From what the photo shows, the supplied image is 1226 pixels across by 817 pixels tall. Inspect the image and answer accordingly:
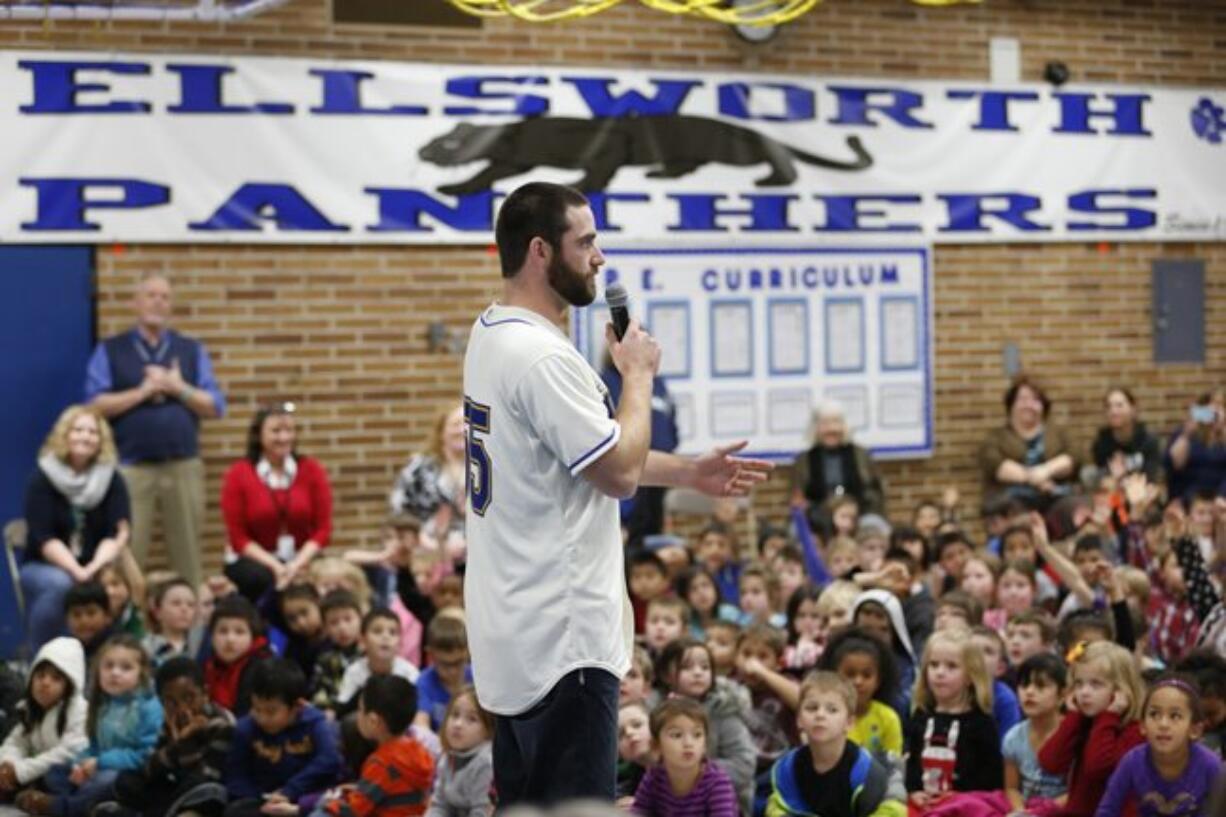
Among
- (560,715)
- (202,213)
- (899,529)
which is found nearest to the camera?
(560,715)

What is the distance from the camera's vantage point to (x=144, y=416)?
9656 millimetres

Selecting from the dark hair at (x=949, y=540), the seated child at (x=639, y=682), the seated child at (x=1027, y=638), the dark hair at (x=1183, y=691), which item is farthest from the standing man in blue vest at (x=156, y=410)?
the dark hair at (x=1183, y=691)

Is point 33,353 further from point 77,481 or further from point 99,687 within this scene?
point 99,687

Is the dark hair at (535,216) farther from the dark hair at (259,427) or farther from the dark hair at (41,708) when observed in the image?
the dark hair at (259,427)

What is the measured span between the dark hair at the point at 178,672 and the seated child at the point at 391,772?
2.47 feet

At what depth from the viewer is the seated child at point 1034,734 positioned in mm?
6219

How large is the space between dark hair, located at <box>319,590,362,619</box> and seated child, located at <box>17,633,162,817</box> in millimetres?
835

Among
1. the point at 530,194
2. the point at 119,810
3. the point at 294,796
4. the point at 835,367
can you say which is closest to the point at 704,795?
the point at 294,796

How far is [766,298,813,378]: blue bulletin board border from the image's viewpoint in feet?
37.9

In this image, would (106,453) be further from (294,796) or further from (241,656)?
(294,796)

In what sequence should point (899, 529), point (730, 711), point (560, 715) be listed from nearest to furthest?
point (560, 715)
point (730, 711)
point (899, 529)

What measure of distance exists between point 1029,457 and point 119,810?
20.1ft

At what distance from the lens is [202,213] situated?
10094 millimetres

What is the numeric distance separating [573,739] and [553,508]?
1.31 feet
